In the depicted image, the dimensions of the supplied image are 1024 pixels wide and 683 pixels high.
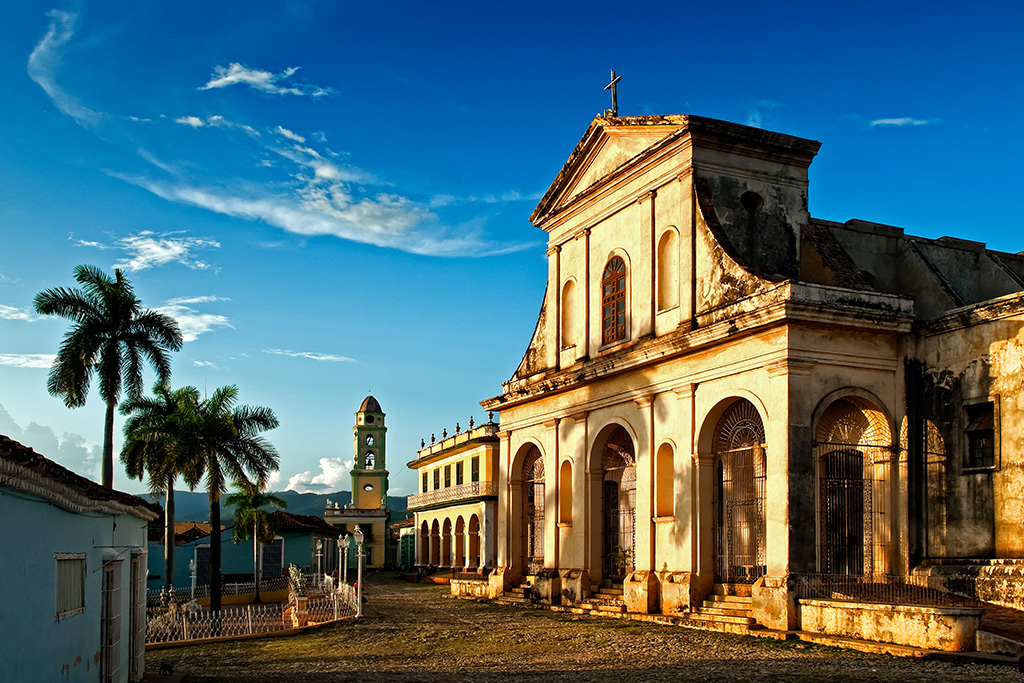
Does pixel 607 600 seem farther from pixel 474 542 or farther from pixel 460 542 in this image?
pixel 460 542

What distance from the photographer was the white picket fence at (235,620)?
19.1 m

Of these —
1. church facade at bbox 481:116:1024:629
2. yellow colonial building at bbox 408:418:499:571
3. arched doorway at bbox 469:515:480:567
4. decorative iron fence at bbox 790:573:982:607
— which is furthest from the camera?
arched doorway at bbox 469:515:480:567

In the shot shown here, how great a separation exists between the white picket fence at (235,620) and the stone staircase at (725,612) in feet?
25.1

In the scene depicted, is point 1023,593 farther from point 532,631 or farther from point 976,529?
point 532,631

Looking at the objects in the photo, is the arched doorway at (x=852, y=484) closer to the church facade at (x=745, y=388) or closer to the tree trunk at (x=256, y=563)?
the church facade at (x=745, y=388)

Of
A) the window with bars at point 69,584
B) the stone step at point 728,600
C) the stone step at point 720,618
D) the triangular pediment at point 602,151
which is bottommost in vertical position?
the stone step at point 720,618

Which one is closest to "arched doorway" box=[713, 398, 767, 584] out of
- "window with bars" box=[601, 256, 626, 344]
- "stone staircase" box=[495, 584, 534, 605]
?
"window with bars" box=[601, 256, 626, 344]

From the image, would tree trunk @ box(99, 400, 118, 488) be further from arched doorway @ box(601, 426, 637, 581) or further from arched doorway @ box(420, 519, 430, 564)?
arched doorway @ box(420, 519, 430, 564)

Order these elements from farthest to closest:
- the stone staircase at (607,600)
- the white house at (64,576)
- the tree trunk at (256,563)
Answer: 1. the tree trunk at (256,563)
2. the stone staircase at (607,600)
3. the white house at (64,576)

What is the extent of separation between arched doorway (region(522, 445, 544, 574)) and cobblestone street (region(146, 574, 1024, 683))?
5.88m

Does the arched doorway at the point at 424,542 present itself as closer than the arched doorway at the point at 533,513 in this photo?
No

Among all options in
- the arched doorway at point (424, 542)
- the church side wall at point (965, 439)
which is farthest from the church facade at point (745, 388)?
the arched doorway at point (424, 542)

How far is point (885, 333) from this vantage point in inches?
660

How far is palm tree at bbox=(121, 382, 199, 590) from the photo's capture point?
26.7 metres
